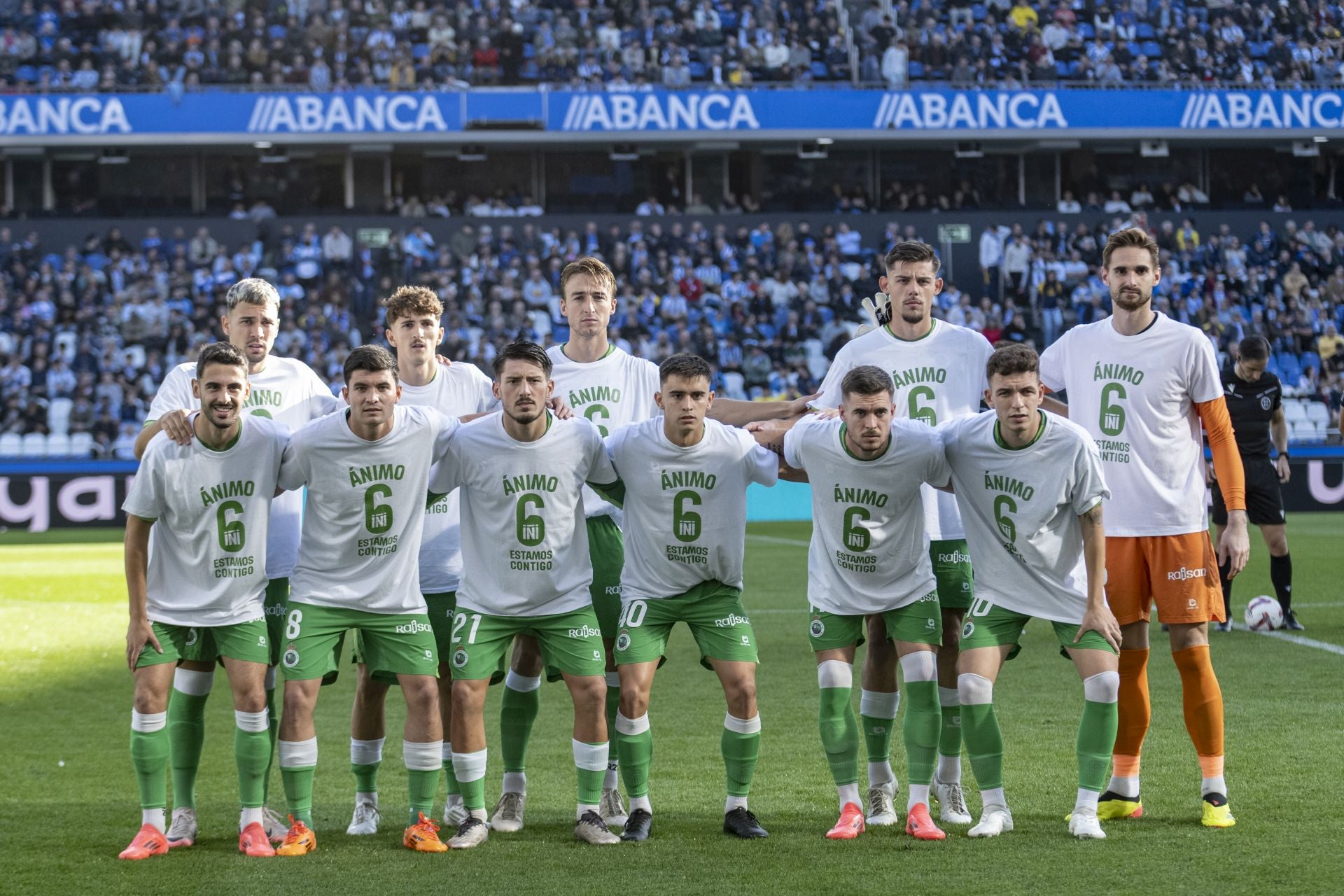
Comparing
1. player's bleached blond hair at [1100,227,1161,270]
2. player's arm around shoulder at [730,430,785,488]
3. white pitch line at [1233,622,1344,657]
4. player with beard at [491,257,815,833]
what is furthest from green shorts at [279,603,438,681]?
white pitch line at [1233,622,1344,657]

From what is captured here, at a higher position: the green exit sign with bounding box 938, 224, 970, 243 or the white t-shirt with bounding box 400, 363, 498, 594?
the white t-shirt with bounding box 400, 363, 498, 594

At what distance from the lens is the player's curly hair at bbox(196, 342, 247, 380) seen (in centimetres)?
569

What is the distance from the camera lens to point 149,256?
28844 mm

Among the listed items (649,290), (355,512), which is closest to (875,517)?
(355,512)

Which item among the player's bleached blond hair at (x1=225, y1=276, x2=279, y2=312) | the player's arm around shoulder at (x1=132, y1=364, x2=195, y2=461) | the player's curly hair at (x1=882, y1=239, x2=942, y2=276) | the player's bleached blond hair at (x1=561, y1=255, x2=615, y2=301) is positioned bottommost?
the player's arm around shoulder at (x1=132, y1=364, x2=195, y2=461)

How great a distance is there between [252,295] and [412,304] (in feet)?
2.18

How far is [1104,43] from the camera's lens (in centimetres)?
3262

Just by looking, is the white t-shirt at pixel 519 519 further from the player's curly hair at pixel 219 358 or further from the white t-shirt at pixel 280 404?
the player's curly hair at pixel 219 358

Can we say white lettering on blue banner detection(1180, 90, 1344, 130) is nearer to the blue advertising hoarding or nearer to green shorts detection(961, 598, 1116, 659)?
the blue advertising hoarding

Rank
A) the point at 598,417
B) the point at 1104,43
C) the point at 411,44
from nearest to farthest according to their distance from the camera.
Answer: the point at 598,417, the point at 411,44, the point at 1104,43

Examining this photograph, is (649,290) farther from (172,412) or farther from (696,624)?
(172,412)

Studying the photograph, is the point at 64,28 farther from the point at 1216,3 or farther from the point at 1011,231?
the point at 1216,3

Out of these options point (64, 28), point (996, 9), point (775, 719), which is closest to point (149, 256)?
point (64, 28)

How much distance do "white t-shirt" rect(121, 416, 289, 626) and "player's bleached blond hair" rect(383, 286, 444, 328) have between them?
83 centimetres
